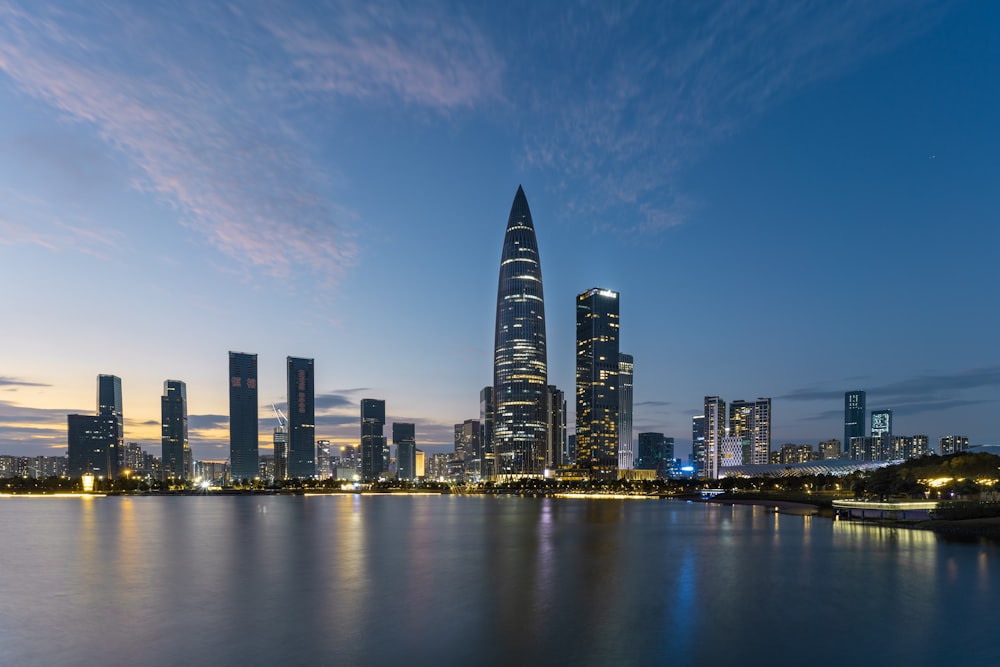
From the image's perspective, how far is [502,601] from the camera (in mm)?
39969

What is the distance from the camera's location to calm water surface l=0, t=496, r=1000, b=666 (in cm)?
2905

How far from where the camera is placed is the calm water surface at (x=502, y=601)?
29.0 meters

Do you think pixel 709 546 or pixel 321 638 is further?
pixel 709 546

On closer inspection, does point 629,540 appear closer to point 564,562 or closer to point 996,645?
point 564,562

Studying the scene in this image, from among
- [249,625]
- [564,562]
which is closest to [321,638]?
[249,625]

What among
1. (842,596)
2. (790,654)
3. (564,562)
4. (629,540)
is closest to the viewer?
(790,654)

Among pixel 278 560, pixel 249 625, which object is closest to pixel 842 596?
pixel 249 625

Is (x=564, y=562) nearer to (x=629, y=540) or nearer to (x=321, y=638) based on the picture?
(x=629, y=540)

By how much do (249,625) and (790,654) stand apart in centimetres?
2581

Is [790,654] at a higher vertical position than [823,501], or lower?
higher

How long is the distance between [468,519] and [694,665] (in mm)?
89898

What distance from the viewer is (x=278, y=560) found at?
59.1 meters

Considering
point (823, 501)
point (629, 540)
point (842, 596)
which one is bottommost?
point (823, 501)

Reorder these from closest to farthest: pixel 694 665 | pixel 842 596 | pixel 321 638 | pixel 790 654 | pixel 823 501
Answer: pixel 694 665, pixel 790 654, pixel 321 638, pixel 842 596, pixel 823 501
